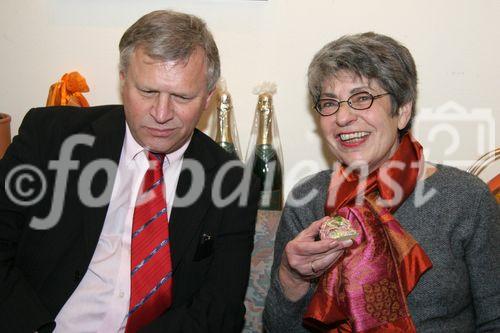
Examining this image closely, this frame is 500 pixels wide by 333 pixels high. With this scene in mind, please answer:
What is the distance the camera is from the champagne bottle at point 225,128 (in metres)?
2.08

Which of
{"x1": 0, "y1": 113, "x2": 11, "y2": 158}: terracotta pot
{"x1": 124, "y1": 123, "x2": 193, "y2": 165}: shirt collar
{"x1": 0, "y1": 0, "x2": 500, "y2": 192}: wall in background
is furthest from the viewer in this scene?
{"x1": 0, "y1": 0, "x2": 500, "y2": 192}: wall in background

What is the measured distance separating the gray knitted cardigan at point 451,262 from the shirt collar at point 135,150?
47cm

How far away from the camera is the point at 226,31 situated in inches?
85.5

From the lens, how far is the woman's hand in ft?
4.91

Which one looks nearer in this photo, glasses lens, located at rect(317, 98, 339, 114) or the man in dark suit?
the man in dark suit

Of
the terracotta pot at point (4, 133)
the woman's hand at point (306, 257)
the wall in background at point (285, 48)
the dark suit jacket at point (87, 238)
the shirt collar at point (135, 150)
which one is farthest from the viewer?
the wall in background at point (285, 48)

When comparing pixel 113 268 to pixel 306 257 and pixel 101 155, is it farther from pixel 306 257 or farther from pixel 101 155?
pixel 306 257

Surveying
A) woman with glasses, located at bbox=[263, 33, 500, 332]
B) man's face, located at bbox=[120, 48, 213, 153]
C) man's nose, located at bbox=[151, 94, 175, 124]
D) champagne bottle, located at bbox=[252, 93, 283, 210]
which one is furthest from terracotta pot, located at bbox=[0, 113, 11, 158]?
woman with glasses, located at bbox=[263, 33, 500, 332]

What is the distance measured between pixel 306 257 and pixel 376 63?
0.58 meters

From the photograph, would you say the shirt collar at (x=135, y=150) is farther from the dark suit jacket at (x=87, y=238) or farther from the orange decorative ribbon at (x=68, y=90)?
the orange decorative ribbon at (x=68, y=90)

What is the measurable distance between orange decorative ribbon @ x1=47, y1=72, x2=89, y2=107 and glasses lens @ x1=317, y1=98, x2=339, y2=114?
895 mm

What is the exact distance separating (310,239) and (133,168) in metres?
0.58

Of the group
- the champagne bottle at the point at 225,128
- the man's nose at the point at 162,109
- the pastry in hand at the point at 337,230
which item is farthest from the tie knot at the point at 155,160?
the pastry in hand at the point at 337,230

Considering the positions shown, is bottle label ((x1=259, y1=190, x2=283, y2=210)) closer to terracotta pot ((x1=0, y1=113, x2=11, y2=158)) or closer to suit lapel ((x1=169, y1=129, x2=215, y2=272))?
suit lapel ((x1=169, y1=129, x2=215, y2=272))
